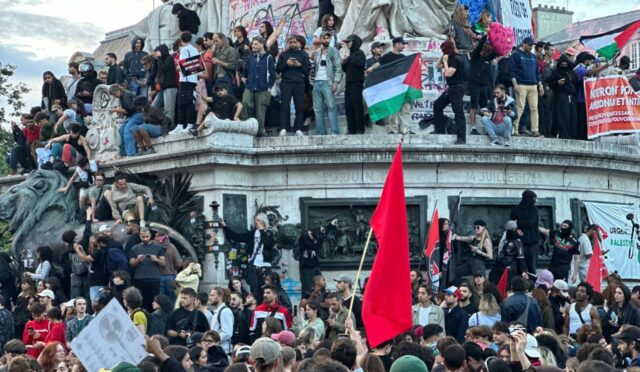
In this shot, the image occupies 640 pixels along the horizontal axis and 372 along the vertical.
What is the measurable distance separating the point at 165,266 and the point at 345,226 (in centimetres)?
381

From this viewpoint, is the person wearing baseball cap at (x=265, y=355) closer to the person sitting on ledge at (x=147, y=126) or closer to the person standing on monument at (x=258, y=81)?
the person standing on monument at (x=258, y=81)

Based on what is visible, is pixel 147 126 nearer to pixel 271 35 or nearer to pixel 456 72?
pixel 271 35

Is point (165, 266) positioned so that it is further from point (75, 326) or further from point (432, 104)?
point (432, 104)

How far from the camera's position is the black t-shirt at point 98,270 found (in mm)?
25250

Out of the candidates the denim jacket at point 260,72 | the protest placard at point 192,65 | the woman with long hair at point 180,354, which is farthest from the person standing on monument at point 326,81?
the woman with long hair at point 180,354

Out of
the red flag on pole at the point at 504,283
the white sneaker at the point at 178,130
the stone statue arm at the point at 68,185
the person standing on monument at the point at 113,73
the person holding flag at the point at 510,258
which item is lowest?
the red flag on pole at the point at 504,283

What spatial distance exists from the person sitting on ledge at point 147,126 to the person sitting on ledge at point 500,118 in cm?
543

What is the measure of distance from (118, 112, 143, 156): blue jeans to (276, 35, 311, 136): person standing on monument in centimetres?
272

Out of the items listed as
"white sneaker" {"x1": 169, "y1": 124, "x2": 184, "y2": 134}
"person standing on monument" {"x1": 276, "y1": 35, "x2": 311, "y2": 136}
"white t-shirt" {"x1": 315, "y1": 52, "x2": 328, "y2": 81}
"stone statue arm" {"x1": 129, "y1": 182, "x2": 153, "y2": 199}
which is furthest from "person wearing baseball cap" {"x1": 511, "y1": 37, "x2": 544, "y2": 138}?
"stone statue arm" {"x1": 129, "y1": 182, "x2": 153, "y2": 199}

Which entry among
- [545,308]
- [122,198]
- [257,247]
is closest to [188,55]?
[122,198]

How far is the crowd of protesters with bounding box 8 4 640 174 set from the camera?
28438 mm

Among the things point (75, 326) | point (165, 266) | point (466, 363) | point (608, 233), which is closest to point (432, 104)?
point (608, 233)

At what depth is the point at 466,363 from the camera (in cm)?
1477

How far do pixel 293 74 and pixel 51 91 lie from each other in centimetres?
623
